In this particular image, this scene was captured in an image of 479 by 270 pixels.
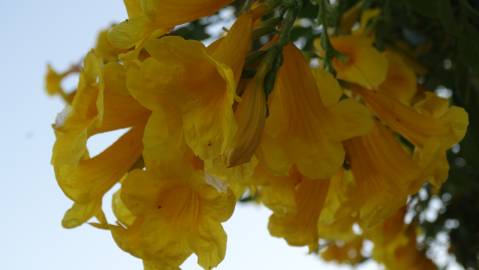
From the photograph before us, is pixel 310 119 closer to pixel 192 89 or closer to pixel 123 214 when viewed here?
pixel 192 89

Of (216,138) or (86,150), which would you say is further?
(86,150)

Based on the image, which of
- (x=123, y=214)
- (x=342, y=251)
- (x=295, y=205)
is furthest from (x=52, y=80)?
(x=295, y=205)

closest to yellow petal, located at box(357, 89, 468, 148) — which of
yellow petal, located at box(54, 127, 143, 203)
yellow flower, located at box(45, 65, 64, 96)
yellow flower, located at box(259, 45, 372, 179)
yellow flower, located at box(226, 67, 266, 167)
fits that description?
yellow flower, located at box(259, 45, 372, 179)

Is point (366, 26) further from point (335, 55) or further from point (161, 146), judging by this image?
point (161, 146)

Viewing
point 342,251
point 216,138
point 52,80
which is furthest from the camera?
point 52,80

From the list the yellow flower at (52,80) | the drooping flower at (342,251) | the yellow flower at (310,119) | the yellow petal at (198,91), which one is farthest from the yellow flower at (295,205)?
the yellow flower at (52,80)

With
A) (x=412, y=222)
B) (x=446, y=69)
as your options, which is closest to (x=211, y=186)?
(x=446, y=69)

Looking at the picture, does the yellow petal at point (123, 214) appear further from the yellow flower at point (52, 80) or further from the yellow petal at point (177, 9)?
the yellow flower at point (52, 80)

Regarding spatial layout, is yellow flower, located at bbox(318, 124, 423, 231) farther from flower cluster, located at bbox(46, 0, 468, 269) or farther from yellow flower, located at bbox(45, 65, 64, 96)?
yellow flower, located at bbox(45, 65, 64, 96)
